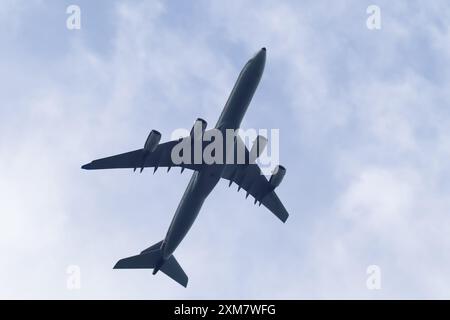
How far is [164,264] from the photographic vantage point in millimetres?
54781

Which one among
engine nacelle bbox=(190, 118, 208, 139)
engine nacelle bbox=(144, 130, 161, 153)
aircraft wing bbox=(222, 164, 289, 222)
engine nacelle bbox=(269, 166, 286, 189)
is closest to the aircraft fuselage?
engine nacelle bbox=(190, 118, 208, 139)

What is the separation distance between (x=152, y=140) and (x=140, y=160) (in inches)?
143

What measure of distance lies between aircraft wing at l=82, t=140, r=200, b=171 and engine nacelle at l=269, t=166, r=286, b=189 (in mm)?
7932

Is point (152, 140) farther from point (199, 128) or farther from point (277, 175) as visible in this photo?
point (277, 175)

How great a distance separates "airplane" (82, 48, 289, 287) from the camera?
4591cm

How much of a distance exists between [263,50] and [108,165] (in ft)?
61.4

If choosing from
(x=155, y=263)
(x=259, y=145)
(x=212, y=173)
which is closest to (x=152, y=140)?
(x=212, y=173)

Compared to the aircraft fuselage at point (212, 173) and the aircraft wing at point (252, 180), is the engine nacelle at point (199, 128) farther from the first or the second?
the aircraft wing at point (252, 180)

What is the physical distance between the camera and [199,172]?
48.6 meters

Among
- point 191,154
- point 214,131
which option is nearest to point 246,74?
point 214,131
